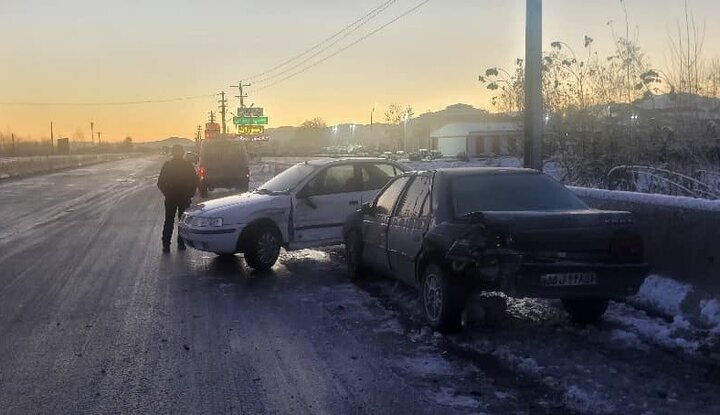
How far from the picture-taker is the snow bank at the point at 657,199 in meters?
7.76

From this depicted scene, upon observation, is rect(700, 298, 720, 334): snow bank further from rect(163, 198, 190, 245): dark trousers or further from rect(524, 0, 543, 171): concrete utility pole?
rect(163, 198, 190, 245): dark trousers

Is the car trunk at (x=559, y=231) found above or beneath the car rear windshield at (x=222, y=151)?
beneath

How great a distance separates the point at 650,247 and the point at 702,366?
115 inches

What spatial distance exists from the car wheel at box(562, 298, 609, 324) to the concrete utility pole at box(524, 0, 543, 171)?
5.45m

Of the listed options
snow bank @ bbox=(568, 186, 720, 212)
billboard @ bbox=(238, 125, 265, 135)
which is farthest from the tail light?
billboard @ bbox=(238, 125, 265, 135)

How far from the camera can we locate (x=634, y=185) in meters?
14.5

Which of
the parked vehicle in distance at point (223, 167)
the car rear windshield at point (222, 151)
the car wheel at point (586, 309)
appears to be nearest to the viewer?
the car wheel at point (586, 309)

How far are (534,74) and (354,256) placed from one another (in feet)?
15.7

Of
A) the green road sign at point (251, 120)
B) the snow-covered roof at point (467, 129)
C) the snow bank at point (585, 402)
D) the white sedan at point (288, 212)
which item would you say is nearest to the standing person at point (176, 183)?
the white sedan at point (288, 212)

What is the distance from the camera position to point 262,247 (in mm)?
11266

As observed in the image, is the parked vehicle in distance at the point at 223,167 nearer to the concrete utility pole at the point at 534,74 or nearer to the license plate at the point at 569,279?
the concrete utility pole at the point at 534,74

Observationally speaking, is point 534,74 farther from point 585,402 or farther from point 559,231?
point 585,402

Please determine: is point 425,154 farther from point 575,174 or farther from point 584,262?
point 584,262

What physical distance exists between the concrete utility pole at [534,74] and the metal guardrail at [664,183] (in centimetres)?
221
